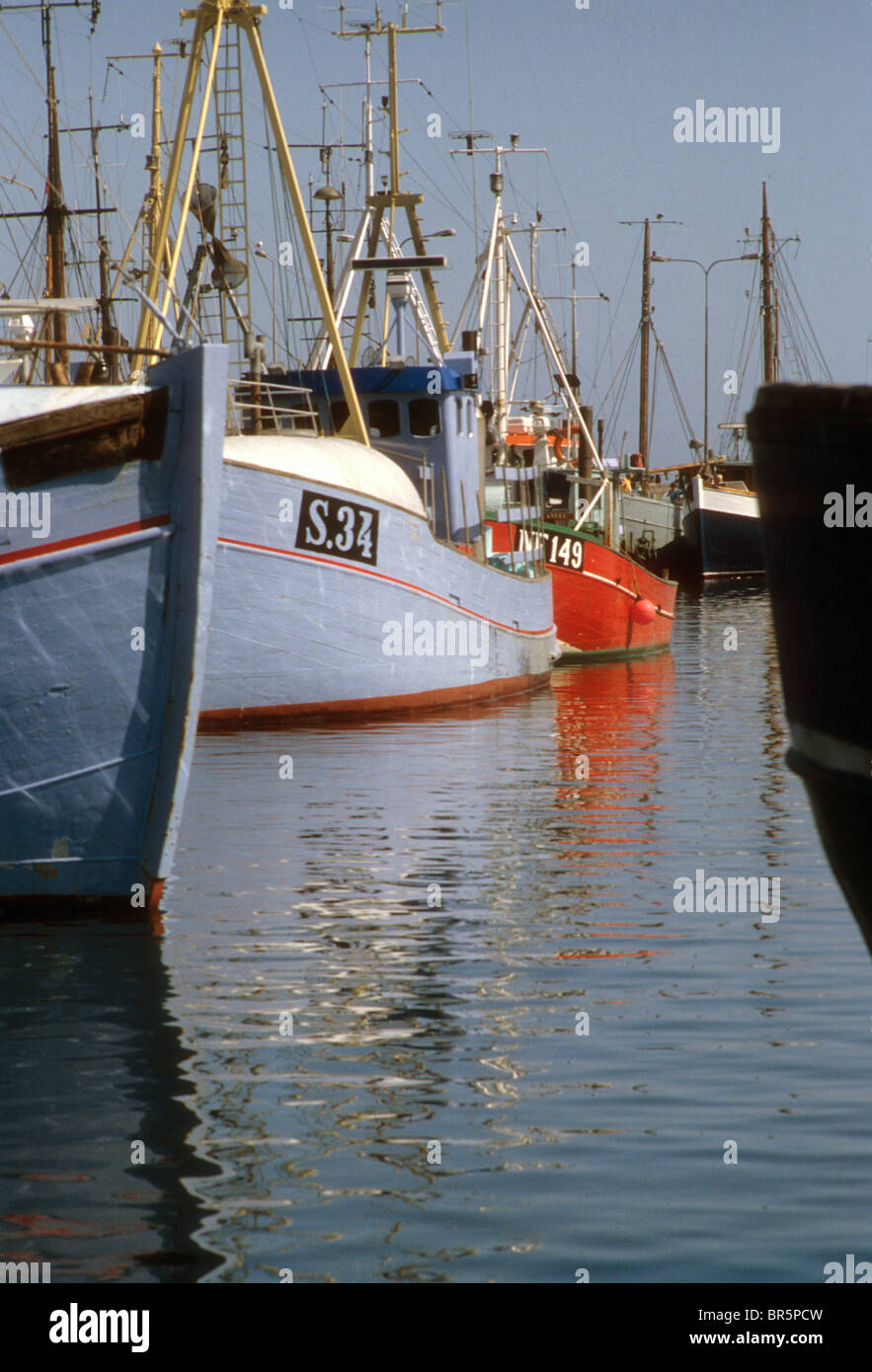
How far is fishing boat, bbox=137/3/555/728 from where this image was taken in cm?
1938

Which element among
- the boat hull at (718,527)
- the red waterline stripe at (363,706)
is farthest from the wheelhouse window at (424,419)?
the boat hull at (718,527)

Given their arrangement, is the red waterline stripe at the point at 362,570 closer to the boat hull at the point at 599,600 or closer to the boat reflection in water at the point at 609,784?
the boat reflection in water at the point at 609,784

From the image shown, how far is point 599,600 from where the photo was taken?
106 ft

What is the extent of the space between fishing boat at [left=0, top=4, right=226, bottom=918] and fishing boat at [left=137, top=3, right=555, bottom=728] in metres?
7.85

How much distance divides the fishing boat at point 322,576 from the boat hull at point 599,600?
547 cm

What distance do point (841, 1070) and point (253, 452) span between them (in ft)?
45.0

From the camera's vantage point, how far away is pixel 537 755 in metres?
18.3

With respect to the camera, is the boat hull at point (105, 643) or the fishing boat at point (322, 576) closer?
the boat hull at point (105, 643)

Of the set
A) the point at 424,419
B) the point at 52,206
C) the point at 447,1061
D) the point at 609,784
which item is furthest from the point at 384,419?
the point at 447,1061

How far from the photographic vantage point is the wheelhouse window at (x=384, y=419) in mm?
26688

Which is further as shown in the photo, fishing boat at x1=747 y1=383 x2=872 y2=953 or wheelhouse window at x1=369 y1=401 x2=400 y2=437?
wheelhouse window at x1=369 y1=401 x2=400 y2=437

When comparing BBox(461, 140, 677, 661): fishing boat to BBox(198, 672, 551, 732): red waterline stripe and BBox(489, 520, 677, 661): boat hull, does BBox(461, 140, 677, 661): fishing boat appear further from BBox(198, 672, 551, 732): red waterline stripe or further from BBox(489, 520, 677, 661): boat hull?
BBox(198, 672, 551, 732): red waterline stripe

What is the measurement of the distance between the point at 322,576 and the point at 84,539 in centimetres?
1111

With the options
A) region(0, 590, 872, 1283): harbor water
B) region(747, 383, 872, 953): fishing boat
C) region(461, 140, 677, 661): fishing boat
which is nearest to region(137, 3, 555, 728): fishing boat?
region(461, 140, 677, 661): fishing boat
